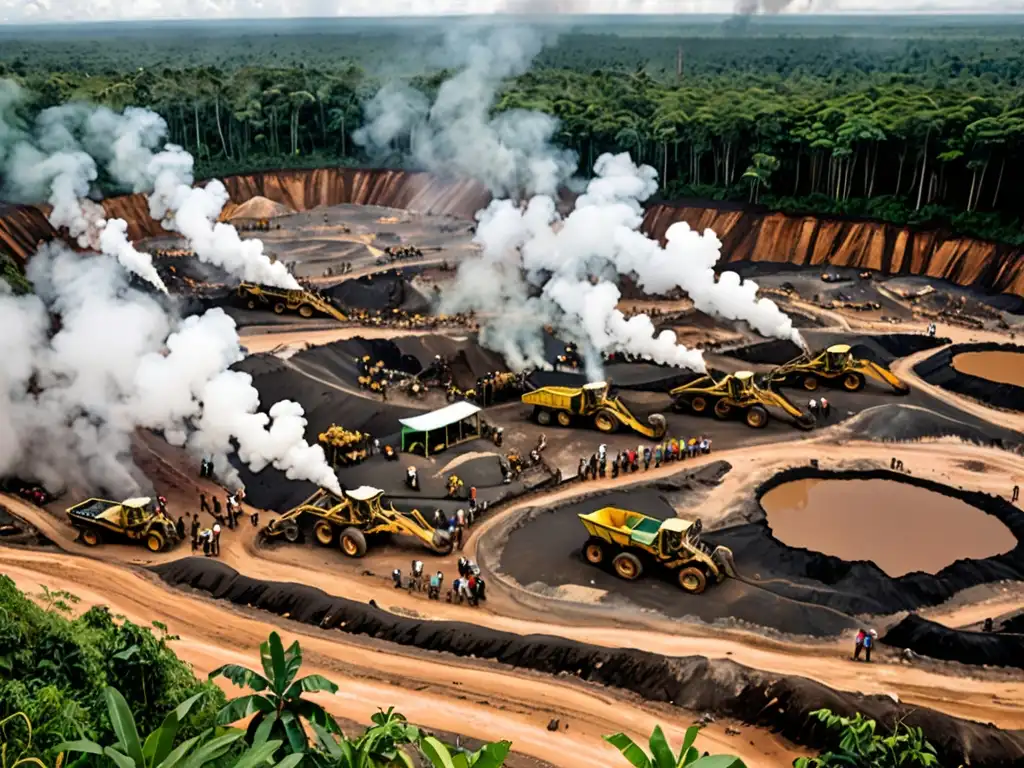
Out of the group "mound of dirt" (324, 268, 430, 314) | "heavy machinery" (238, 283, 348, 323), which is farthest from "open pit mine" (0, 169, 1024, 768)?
"mound of dirt" (324, 268, 430, 314)

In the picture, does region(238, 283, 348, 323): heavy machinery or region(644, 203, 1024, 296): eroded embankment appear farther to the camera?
region(644, 203, 1024, 296): eroded embankment

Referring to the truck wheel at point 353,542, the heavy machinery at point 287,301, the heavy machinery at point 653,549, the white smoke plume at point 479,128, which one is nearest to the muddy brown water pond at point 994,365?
the heavy machinery at point 653,549

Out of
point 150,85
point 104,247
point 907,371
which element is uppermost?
point 150,85

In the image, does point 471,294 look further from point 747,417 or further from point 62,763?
point 62,763

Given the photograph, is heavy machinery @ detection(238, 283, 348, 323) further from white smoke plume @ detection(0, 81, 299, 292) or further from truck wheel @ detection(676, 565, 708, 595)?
truck wheel @ detection(676, 565, 708, 595)

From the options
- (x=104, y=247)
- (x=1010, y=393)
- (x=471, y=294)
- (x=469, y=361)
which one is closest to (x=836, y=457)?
(x=1010, y=393)

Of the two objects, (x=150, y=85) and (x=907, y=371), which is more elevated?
(x=150, y=85)

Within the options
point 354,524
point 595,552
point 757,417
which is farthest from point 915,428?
point 354,524

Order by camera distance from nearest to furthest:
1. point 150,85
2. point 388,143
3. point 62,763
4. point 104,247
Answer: point 62,763 < point 104,247 < point 150,85 < point 388,143
